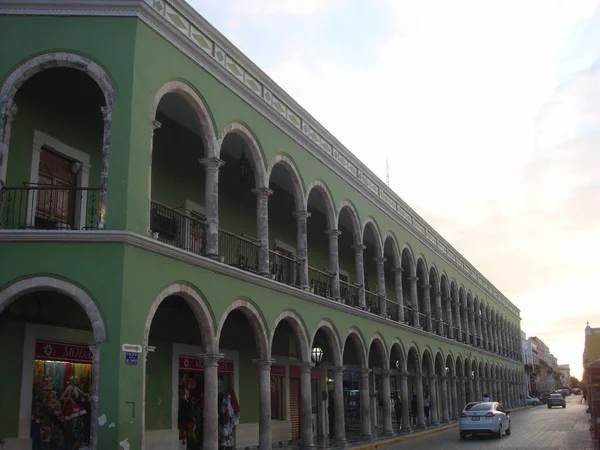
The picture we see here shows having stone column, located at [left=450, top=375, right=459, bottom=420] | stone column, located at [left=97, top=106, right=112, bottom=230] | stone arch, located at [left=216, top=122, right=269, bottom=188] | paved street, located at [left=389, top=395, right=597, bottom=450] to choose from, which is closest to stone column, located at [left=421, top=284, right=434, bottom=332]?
stone column, located at [left=450, top=375, right=459, bottom=420]

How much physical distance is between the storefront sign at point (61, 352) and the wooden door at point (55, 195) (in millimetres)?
2294

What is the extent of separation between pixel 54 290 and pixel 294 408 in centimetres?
1311

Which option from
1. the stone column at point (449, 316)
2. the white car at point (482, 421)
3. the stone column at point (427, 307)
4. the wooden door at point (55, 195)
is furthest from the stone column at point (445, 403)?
the wooden door at point (55, 195)

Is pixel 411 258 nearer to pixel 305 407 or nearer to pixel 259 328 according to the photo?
pixel 305 407

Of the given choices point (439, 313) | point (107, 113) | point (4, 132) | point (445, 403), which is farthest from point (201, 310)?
point (439, 313)

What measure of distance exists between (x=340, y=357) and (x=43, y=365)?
945cm

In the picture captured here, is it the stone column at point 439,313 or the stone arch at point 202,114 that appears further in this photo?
the stone column at point 439,313

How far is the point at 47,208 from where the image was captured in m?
13.2

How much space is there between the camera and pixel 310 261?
24266 mm

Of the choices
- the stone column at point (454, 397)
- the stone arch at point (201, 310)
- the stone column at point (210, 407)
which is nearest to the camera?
the stone arch at point (201, 310)

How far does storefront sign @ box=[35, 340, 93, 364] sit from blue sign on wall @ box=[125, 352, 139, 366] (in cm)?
251

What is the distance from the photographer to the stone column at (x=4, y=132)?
39.1ft

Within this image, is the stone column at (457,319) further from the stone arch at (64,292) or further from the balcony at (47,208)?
the stone arch at (64,292)

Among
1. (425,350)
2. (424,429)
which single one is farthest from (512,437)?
(425,350)
